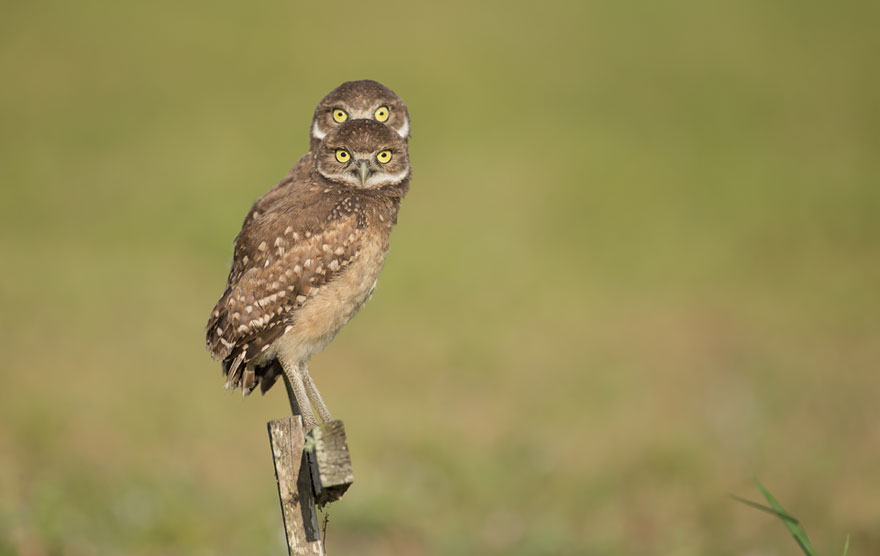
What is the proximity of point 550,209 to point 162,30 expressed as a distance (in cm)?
834

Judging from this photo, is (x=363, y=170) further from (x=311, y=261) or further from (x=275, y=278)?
(x=275, y=278)

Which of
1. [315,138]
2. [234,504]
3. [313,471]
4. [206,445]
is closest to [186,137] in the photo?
[206,445]

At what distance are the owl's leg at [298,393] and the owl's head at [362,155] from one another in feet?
2.89

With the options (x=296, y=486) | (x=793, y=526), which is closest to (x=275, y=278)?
(x=296, y=486)

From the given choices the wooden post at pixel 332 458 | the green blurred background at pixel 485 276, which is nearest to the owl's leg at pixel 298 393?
the wooden post at pixel 332 458

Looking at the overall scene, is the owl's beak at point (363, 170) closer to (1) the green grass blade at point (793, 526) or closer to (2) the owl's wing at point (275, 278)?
(2) the owl's wing at point (275, 278)

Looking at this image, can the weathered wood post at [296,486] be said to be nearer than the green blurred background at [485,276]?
Yes

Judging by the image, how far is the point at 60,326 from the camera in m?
13.0

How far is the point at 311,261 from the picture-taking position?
15.2 feet

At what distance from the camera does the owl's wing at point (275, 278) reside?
4617 millimetres

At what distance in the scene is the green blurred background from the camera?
31.2ft

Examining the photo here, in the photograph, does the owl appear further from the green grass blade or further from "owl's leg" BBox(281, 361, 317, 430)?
the green grass blade

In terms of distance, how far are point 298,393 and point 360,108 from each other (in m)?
1.81

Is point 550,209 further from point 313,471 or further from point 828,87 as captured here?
point 313,471
